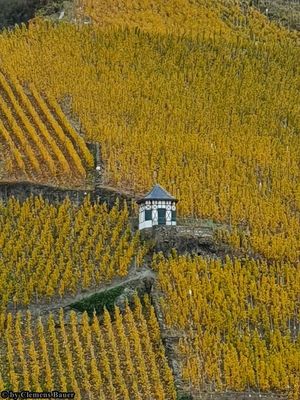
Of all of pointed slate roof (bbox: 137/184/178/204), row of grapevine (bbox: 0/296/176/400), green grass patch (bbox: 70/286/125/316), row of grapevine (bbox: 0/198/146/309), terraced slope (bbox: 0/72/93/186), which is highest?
terraced slope (bbox: 0/72/93/186)

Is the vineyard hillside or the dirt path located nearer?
the vineyard hillside

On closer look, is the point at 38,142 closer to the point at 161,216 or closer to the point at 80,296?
the point at 161,216

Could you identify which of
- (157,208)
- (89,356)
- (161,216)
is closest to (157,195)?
(157,208)

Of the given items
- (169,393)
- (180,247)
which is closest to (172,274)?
(180,247)

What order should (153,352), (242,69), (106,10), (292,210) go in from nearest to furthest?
(153,352) < (292,210) < (242,69) < (106,10)

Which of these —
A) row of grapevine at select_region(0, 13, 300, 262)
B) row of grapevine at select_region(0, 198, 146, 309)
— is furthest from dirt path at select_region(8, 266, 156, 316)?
row of grapevine at select_region(0, 13, 300, 262)

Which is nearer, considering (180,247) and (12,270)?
(12,270)

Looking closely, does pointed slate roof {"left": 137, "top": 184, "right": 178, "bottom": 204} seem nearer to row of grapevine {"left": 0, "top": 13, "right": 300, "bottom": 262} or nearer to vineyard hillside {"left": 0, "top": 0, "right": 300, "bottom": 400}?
vineyard hillside {"left": 0, "top": 0, "right": 300, "bottom": 400}

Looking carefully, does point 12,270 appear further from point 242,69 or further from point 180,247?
point 242,69
